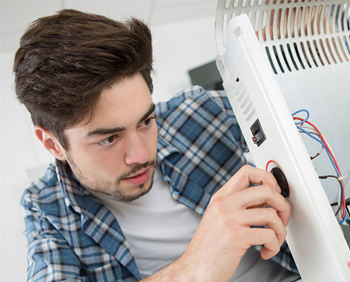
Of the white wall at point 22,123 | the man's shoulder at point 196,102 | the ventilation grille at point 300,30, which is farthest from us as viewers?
the white wall at point 22,123

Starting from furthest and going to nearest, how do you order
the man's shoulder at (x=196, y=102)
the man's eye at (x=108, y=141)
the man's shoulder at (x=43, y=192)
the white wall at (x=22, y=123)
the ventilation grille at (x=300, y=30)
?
the white wall at (x=22, y=123) < the man's shoulder at (x=196, y=102) < the man's shoulder at (x=43, y=192) < the man's eye at (x=108, y=141) < the ventilation grille at (x=300, y=30)

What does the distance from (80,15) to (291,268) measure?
105 centimetres

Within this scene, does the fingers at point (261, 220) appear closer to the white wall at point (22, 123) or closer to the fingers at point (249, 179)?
the fingers at point (249, 179)

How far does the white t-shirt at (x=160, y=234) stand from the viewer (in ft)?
3.22

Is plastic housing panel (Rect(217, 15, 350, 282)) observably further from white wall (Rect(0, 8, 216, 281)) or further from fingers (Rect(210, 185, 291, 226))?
white wall (Rect(0, 8, 216, 281))

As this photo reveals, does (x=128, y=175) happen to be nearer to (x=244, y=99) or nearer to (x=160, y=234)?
(x=160, y=234)

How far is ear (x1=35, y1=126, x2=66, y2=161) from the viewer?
2.80 feet

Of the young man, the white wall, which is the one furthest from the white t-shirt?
the white wall

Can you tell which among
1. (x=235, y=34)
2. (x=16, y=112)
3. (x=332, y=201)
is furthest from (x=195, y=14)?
(x=332, y=201)

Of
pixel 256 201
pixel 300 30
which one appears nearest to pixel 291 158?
pixel 256 201

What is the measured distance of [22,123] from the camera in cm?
166

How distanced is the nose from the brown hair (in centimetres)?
14

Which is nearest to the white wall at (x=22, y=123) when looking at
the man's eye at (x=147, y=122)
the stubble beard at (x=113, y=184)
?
the stubble beard at (x=113, y=184)

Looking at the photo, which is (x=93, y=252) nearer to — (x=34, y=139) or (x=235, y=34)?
(x=235, y=34)
